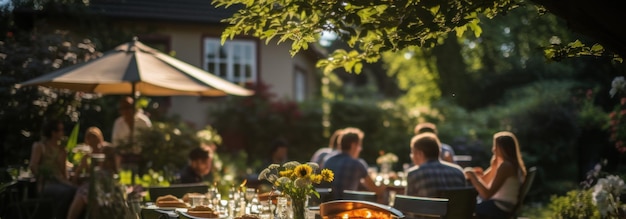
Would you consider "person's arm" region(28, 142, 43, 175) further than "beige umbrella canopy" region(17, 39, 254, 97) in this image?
Yes

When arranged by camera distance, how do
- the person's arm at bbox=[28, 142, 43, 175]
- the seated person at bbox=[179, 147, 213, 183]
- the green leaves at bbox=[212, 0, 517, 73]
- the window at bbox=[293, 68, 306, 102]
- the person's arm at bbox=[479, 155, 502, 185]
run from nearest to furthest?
the green leaves at bbox=[212, 0, 517, 73]
the person's arm at bbox=[479, 155, 502, 185]
the seated person at bbox=[179, 147, 213, 183]
the person's arm at bbox=[28, 142, 43, 175]
the window at bbox=[293, 68, 306, 102]

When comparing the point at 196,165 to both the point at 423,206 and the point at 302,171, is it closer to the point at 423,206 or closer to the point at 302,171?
the point at 423,206

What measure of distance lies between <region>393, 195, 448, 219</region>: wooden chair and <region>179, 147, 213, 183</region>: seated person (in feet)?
9.24

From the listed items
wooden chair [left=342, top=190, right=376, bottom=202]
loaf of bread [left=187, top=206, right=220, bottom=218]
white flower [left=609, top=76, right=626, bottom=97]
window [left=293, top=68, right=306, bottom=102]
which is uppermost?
white flower [left=609, top=76, right=626, bottom=97]

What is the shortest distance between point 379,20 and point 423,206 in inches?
78.5

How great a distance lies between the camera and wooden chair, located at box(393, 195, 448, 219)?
6973mm

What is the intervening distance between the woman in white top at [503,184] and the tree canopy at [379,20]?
289 centimetres

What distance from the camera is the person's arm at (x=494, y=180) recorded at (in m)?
8.77

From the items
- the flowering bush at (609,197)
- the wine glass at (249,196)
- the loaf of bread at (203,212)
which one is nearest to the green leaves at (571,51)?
the wine glass at (249,196)

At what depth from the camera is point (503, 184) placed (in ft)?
28.8

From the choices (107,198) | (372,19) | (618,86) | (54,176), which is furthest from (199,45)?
(372,19)

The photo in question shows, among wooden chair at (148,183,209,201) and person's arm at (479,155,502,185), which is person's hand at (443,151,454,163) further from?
wooden chair at (148,183,209,201)

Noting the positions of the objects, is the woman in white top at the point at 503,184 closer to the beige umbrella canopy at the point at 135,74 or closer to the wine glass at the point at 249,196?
the wine glass at the point at 249,196

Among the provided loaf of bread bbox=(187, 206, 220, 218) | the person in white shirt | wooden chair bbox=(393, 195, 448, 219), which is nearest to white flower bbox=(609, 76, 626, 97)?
wooden chair bbox=(393, 195, 448, 219)
